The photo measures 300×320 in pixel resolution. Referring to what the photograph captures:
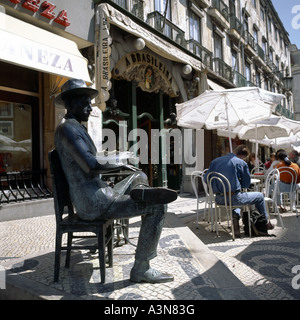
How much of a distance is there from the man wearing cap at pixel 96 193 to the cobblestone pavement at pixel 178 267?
0.25m

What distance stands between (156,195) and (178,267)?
1093 millimetres

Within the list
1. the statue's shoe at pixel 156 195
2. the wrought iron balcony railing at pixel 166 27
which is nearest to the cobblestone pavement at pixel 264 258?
the statue's shoe at pixel 156 195

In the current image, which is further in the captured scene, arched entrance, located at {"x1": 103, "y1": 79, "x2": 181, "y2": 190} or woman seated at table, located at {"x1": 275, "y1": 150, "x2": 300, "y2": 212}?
arched entrance, located at {"x1": 103, "y1": 79, "x2": 181, "y2": 190}

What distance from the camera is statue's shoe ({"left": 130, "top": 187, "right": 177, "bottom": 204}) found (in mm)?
2213

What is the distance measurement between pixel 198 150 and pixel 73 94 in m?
10.4

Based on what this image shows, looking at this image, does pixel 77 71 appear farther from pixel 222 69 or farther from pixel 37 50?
pixel 222 69

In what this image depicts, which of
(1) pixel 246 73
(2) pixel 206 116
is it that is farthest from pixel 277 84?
(2) pixel 206 116

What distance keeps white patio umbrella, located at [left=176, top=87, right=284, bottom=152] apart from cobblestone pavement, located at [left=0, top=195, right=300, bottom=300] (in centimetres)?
269

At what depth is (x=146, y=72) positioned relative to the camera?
9859 millimetres

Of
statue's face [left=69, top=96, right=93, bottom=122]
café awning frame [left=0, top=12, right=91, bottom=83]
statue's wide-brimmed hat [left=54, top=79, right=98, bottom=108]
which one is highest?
café awning frame [left=0, top=12, right=91, bottom=83]

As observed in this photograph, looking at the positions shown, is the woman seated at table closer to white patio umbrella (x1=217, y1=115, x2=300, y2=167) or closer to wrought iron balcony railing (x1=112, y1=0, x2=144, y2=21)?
white patio umbrella (x1=217, y1=115, x2=300, y2=167)

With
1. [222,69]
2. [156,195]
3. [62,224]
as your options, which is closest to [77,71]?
[62,224]

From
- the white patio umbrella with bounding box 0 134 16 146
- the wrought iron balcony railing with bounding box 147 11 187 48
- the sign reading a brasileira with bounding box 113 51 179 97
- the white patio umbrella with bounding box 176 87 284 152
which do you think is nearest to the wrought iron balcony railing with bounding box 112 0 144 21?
the wrought iron balcony railing with bounding box 147 11 187 48
